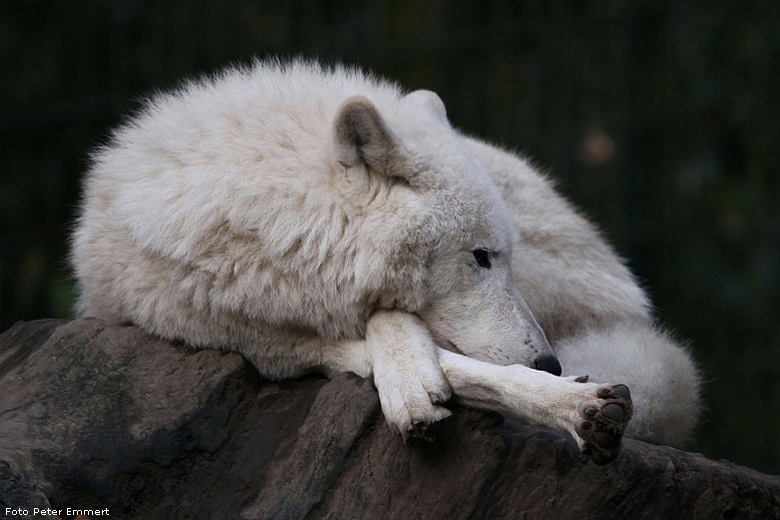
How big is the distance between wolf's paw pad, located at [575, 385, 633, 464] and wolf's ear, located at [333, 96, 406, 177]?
3.21 feet

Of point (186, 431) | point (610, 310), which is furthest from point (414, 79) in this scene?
point (186, 431)

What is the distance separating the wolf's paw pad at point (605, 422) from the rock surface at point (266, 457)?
1.08 ft

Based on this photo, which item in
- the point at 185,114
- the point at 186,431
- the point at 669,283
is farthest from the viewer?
the point at 669,283

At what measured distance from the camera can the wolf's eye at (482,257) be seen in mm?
3314

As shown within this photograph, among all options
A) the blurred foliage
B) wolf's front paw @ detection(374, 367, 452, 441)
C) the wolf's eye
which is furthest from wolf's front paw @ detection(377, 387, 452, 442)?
the blurred foliage

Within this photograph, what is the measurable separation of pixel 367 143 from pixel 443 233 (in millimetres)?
356

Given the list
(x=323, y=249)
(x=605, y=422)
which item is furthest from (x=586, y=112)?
(x=605, y=422)

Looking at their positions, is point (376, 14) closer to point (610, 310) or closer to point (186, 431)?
point (610, 310)

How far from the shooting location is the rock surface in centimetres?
291

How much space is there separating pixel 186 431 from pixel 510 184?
1727 millimetres

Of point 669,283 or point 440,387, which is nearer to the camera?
point 440,387

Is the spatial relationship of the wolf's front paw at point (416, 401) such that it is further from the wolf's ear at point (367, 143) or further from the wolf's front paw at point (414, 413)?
the wolf's ear at point (367, 143)

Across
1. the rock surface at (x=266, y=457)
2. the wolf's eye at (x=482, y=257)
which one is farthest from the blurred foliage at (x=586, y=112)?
the rock surface at (x=266, y=457)

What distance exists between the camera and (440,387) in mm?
2854
